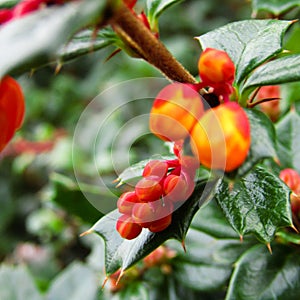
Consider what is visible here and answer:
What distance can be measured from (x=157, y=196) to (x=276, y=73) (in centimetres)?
25

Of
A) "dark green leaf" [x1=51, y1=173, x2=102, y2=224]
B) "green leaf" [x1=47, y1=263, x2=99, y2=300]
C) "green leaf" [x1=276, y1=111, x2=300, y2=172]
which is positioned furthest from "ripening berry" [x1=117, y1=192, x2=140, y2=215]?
"green leaf" [x1=47, y1=263, x2=99, y2=300]

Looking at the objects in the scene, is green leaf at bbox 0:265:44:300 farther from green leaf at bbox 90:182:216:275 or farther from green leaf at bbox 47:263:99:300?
green leaf at bbox 90:182:216:275

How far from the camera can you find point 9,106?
63 cm

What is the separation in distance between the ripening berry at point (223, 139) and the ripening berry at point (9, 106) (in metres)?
0.23

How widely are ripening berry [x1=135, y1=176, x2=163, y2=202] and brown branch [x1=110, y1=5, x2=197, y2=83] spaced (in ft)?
0.49

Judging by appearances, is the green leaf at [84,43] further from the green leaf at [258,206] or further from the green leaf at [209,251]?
the green leaf at [209,251]

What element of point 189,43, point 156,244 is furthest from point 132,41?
point 189,43

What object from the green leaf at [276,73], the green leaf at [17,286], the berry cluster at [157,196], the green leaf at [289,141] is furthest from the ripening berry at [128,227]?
the green leaf at [17,286]

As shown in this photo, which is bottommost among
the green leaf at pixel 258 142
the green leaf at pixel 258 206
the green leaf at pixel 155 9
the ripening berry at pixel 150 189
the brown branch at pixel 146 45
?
the green leaf at pixel 258 206

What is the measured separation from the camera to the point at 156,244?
81 cm

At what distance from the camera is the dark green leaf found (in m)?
1.54

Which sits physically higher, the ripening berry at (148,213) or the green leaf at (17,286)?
the ripening berry at (148,213)

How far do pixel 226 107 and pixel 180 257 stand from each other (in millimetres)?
761

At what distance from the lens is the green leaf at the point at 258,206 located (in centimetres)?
80
